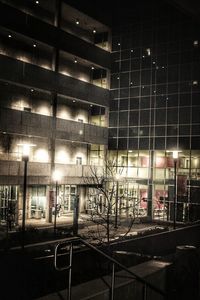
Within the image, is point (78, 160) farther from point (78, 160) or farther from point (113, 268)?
point (113, 268)

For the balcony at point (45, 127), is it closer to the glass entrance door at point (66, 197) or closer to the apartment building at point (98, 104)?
the apartment building at point (98, 104)

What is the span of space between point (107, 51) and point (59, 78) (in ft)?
25.2

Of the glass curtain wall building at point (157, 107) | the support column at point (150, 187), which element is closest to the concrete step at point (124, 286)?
the glass curtain wall building at point (157, 107)

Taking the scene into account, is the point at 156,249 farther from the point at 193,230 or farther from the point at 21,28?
the point at 21,28

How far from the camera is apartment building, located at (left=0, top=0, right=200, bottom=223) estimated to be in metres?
36.1

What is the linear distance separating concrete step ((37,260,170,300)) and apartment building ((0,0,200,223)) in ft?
79.1

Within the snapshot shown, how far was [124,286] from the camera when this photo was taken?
9383 millimetres

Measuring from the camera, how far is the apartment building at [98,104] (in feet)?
118

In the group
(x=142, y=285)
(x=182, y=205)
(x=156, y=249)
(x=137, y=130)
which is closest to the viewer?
(x=142, y=285)

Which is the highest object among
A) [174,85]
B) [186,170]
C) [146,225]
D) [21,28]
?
[21,28]

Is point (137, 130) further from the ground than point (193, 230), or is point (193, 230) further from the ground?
point (137, 130)

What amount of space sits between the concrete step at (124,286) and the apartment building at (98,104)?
2410cm

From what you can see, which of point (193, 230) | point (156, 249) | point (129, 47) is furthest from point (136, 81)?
point (156, 249)

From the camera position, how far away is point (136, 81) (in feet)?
137
